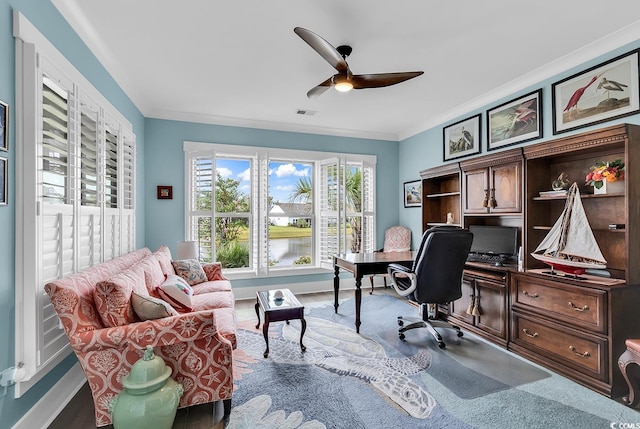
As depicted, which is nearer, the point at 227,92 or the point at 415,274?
the point at 415,274

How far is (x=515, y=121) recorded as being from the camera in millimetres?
3465

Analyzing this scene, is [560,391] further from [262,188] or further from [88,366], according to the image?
[262,188]

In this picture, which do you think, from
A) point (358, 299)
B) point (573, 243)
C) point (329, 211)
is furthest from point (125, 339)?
point (329, 211)

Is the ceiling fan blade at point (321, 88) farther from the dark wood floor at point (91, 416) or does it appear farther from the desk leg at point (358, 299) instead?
the dark wood floor at point (91, 416)

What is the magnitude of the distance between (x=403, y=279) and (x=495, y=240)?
3.82ft

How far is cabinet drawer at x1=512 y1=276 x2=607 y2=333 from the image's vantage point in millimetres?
2227

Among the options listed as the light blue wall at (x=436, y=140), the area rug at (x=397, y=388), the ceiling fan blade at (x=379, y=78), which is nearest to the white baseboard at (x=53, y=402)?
the area rug at (x=397, y=388)

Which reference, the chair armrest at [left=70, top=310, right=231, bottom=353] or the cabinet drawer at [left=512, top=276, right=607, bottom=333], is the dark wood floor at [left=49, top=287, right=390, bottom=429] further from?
the cabinet drawer at [left=512, top=276, right=607, bottom=333]

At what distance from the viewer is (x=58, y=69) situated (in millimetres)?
1938

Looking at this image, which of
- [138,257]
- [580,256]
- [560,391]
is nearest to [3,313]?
[138,257]

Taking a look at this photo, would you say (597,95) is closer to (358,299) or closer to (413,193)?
(413,193)

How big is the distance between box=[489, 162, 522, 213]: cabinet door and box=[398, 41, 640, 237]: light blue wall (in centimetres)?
49

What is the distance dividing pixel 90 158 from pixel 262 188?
253 centimetres

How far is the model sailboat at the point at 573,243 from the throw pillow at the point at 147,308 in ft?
9.89
